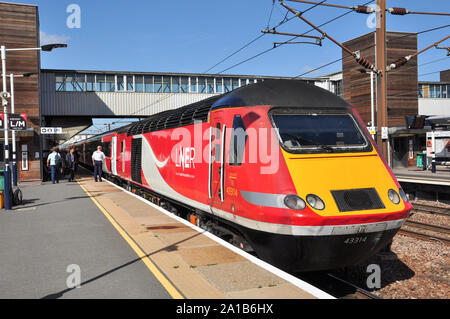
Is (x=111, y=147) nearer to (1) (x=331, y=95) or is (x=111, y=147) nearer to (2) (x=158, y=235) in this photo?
(2) (x=158, y=235)

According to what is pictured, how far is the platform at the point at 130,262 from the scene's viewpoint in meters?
5.12

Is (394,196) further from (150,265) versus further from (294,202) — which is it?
(150,265)

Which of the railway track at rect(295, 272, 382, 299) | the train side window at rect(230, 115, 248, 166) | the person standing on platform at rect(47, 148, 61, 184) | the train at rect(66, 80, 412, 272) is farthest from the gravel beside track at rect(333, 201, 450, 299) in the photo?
the person standing on platform at rect(47, 148, 61, 184)

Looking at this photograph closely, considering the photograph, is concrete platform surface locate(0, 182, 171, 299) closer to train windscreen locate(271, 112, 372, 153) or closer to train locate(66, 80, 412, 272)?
train locate(66, 80, 412, 272)

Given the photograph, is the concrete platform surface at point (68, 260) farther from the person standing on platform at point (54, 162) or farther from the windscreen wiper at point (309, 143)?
the person standing on platform at point (54, 162)

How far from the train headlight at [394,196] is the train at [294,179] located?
0.06 ft

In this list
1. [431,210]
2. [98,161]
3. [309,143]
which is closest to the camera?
[309,143]

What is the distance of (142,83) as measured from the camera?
36250 mm

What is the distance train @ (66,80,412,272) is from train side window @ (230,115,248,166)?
2 centimetres

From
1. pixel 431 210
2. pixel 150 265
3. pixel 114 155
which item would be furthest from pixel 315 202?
pixel 114 155

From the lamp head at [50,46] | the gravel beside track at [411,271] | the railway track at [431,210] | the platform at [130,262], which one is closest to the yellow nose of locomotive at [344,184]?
the platform at [130,262]

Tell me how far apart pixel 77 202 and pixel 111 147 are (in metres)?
7.85

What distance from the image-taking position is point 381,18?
15.1 m

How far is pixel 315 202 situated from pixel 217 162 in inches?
92.9
